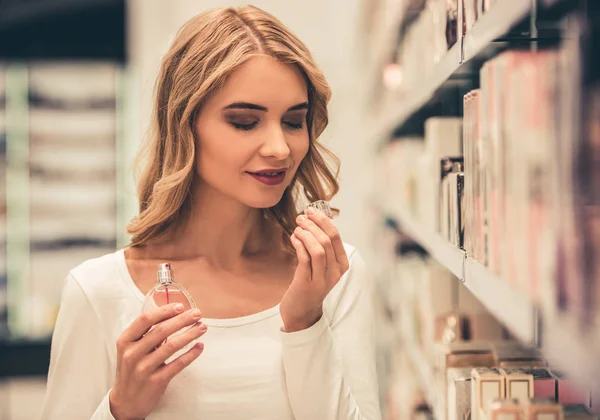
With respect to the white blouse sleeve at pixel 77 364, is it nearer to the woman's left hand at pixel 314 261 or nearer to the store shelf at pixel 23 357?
the woman's left hand at pixel 314 261

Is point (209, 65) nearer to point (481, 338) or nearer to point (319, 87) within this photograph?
point (319, 87)

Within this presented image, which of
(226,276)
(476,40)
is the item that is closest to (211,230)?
(226,276)

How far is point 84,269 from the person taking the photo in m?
1.56

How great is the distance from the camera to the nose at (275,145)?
4.54 feet

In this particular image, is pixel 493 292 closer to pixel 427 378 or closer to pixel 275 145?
pixel 275 145

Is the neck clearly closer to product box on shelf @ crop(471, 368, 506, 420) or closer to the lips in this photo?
the lips

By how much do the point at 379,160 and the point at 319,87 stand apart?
2.66 m

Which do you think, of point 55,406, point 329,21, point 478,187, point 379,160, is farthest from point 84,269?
point 329,21

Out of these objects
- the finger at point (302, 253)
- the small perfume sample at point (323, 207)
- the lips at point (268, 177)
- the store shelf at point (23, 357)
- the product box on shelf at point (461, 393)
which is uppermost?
the lips at point (268, 177)

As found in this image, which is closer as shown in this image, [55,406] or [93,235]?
[55,406]

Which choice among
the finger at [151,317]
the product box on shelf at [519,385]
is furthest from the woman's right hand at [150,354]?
the product box on shelf at [519,385]

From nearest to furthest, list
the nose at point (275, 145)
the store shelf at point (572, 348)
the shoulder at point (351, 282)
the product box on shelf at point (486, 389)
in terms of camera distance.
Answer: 1. the store shelf at point (572, 348)
2. the product box on shelf at point (486, 389)
3. the nose at point (275, 145)
4. the shoulder at point (351, 282)

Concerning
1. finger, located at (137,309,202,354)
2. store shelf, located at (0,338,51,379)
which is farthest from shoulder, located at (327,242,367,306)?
store shelf, located at (0,338,51,379)

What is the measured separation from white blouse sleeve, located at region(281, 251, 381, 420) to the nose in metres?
0.36
